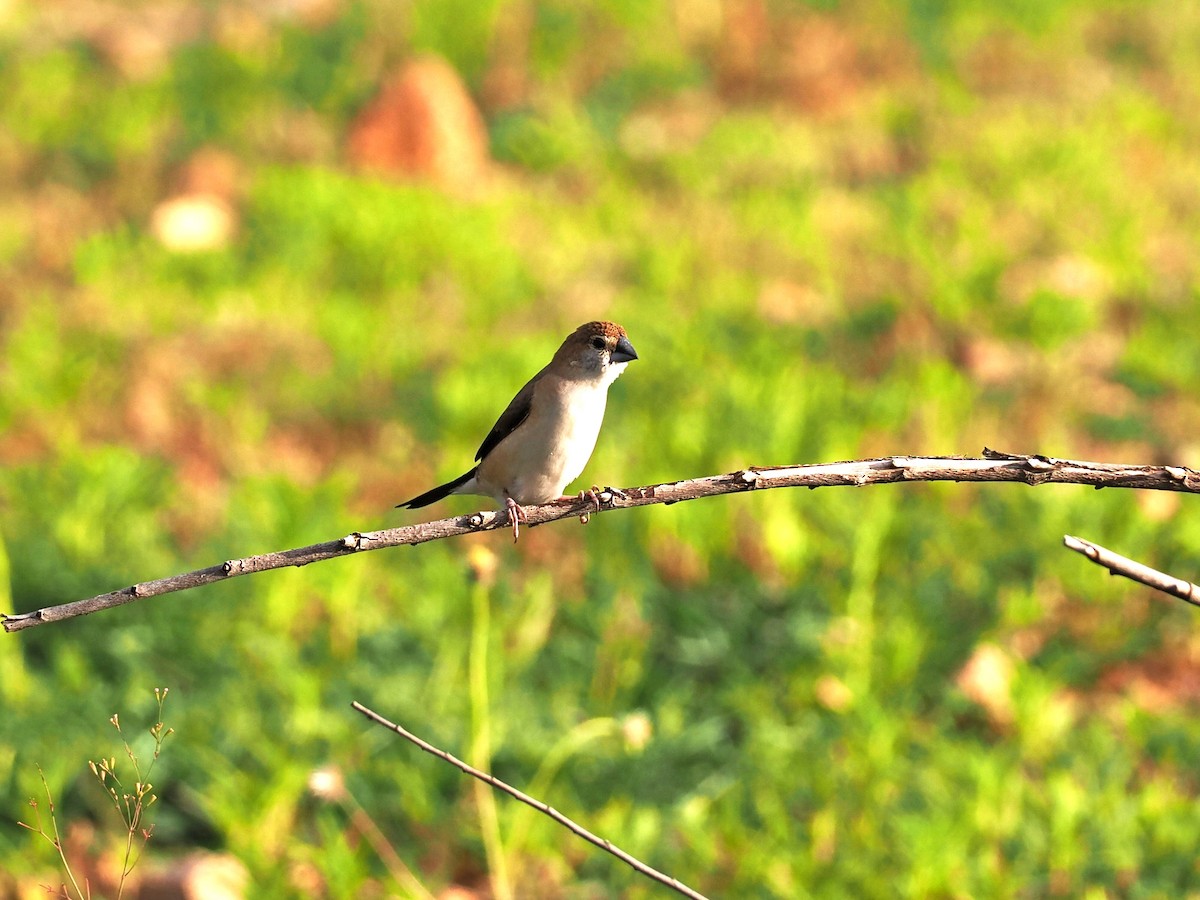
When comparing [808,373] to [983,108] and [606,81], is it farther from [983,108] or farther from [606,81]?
[606,81]

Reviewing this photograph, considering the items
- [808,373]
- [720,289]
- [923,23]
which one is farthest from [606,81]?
[808,373]

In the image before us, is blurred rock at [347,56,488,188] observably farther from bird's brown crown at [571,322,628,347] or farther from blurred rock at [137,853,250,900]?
bird's brown crown at [571,322,628,347]

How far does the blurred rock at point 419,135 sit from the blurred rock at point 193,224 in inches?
53.8

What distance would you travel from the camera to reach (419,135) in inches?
406

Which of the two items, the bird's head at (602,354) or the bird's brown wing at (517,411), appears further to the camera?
the bird's brown wing at (517,411)

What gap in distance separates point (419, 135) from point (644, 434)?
4786 mm

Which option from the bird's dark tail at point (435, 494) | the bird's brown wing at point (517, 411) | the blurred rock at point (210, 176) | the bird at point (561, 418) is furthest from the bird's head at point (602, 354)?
the blurred rock at point (210, 176)

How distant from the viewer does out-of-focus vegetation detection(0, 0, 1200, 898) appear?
4.32 m

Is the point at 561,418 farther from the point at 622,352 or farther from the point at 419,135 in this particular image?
the point at 419,135

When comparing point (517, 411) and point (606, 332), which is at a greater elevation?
point (606, 332)

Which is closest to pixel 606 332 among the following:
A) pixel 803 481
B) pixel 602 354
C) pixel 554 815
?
pixel 602 354

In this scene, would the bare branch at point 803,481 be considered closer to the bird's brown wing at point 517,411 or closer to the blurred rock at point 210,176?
the bird's brown wing at point 517,411

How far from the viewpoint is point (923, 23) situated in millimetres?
12078

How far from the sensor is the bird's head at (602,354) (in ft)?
11.2
